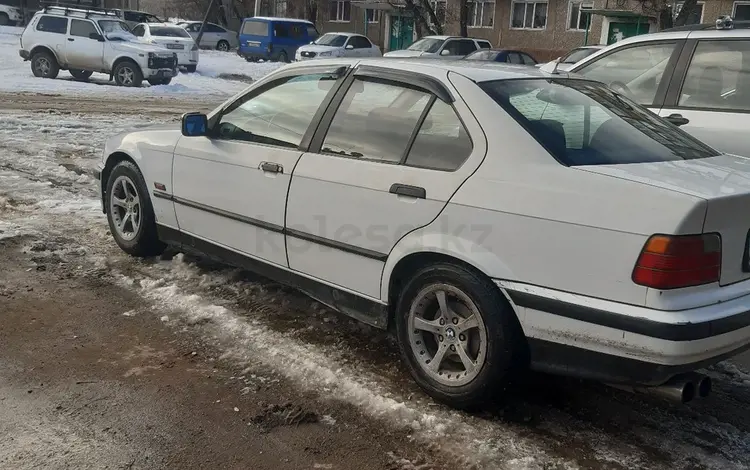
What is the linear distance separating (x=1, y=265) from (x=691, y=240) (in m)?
4.63

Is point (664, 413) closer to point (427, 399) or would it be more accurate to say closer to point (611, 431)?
point (611, 431)

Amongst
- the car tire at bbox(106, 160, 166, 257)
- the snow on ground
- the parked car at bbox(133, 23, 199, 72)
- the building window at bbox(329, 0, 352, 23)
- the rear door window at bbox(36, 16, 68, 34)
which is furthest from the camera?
the building window at bbox(329, 0, 352, 23)

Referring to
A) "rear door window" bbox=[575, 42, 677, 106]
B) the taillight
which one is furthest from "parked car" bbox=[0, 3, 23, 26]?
the taillight

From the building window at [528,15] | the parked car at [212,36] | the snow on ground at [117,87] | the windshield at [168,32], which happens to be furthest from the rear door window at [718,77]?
the parked car at [212,36]

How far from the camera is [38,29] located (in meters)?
19.7

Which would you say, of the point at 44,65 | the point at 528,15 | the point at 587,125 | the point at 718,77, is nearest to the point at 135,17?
the point at 44,65

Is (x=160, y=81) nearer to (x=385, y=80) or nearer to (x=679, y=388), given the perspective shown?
(x=385, y=80)

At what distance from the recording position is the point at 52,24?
64.9 ft

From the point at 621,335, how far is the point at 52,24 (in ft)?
66.6

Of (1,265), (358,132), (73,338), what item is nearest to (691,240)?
(358,132)

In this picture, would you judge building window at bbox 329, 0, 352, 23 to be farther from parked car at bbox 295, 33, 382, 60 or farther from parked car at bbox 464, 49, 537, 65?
parked car at bbox 464, 49, 537, 65

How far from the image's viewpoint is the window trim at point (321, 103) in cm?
420

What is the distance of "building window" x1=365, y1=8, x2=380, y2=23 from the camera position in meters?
48.1

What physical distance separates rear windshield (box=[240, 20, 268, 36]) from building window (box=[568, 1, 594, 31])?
1595 cm
